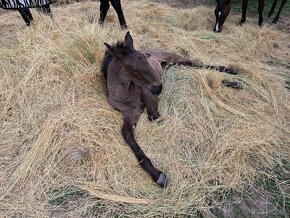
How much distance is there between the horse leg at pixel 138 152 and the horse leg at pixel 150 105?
149 millimetres

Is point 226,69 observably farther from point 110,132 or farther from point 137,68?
point 110,132

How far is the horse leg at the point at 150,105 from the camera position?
3583 millimetres

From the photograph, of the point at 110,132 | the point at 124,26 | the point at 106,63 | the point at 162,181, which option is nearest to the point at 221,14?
the point at 124,26

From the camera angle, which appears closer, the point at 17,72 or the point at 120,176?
the point at 120,176

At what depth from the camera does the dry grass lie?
2.81 m

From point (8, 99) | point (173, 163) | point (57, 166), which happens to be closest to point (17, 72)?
point (8, 99)

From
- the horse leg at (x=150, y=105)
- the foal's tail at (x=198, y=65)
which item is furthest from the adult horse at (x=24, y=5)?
the horse leg at (x=150, y=105)

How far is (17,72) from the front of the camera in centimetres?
415

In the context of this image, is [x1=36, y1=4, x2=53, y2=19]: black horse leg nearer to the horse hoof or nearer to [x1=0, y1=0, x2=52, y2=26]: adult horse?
[x1=0, y1=0, x2=52, y2=26]: adult horse

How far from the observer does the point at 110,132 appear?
344 cm

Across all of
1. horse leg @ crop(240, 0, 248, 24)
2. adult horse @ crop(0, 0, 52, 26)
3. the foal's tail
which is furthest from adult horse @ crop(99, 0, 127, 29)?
horse leg @ crop(240, 0, 248, 24)

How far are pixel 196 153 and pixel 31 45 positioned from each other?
115 inches

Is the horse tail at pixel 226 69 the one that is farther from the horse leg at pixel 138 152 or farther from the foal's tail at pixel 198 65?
the horse leg at pixel 138 152

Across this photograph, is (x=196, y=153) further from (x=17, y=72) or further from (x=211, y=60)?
(x=17, y=72)
